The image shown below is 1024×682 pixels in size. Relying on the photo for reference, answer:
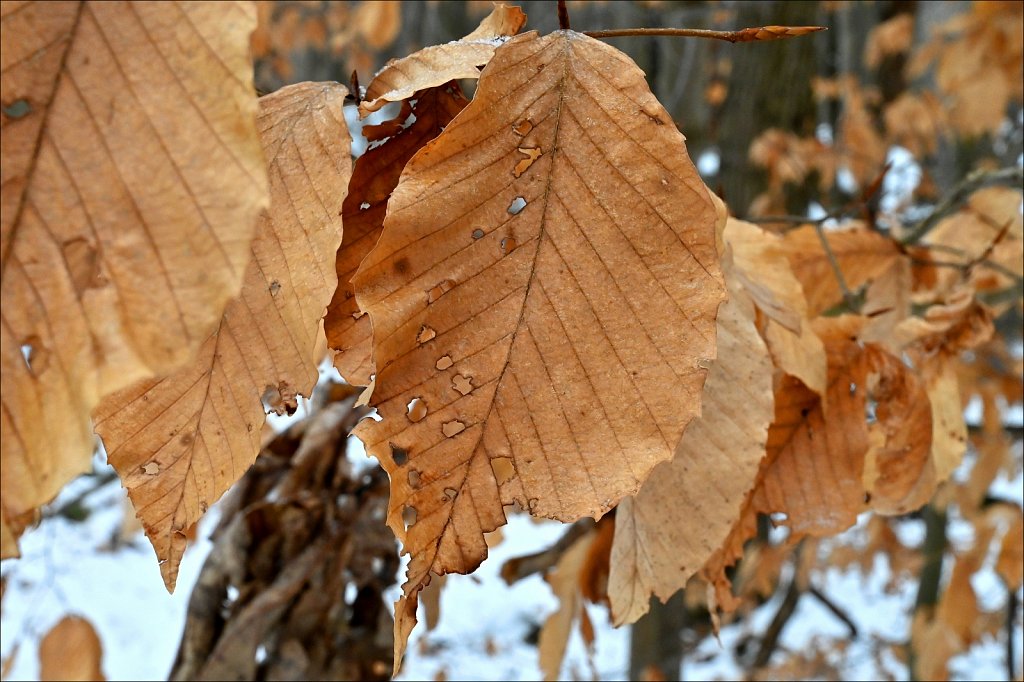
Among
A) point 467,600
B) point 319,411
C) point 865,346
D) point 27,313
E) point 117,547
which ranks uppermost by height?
point 27,313

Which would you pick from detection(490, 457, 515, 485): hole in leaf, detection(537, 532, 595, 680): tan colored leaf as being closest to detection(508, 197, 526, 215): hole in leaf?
detection(490, 457, 515, 485): hole in leaf

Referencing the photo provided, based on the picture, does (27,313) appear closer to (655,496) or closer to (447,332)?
(447,332)

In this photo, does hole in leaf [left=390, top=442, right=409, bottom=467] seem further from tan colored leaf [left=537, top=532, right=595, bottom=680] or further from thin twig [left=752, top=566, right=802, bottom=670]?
thin twig [left=752, top=566, right=802, bottom=670]

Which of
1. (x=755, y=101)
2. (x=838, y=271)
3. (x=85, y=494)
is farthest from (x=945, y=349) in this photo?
(x=755, y=101)

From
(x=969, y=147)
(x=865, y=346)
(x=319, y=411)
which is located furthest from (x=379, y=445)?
(x=969, y=147)

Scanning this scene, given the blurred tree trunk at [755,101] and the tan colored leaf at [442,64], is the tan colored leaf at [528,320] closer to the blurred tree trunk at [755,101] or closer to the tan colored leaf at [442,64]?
the tan colored leaf at [442,64]

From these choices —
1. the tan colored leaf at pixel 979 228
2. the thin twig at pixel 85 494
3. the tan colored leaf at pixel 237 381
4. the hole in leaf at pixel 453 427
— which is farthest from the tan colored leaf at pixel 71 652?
the tan colored leaf at pixel 979 228
